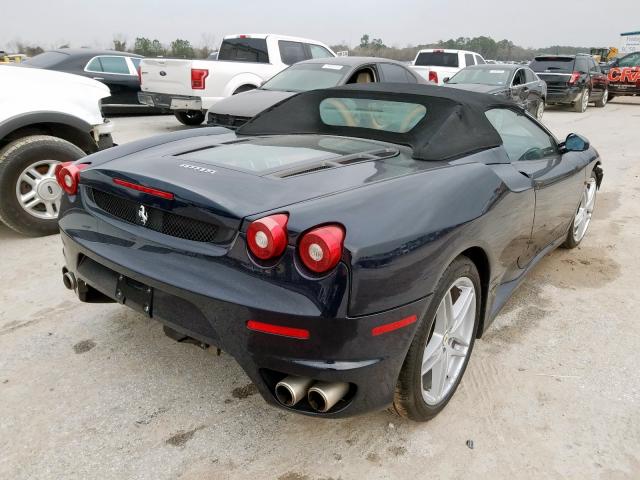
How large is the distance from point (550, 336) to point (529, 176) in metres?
0.98

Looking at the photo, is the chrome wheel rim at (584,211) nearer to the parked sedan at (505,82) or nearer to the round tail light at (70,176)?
the round tail light at (70,176)

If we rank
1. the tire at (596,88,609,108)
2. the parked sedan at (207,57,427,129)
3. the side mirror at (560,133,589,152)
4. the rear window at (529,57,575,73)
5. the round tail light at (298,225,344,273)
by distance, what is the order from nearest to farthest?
the round tail light at (298,225,344,273) < the side mirror at (560,133,589,152) < the parked sedan at (207,57,427,129) < the rear window at (529,57,575,73) < the tire at (596,88,609,108)

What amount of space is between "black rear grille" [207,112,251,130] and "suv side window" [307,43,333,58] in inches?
167

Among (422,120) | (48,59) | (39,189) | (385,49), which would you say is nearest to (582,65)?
(48,59)

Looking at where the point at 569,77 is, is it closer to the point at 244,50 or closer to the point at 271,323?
the point at 244,50

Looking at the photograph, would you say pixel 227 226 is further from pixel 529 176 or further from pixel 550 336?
pixel 550 336

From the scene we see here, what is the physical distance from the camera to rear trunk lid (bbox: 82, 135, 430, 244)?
2.04 m

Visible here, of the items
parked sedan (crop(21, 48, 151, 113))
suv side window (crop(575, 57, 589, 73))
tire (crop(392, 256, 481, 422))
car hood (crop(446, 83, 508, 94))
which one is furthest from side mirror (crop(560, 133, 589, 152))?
suv side window (crop(575, 57, 589, 73))

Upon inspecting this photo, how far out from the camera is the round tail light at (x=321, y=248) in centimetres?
180

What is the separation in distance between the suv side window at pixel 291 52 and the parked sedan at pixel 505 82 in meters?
2.99

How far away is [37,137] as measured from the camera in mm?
4445

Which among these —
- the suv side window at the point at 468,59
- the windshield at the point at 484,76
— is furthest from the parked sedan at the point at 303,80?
the suv side window at the point at 468,59

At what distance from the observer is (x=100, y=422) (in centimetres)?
236

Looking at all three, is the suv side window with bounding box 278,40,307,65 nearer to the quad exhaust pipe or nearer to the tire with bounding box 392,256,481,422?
the tire with bounding box 392,256,481,422
